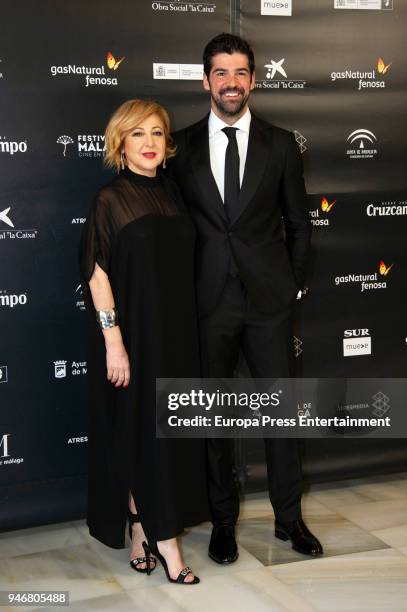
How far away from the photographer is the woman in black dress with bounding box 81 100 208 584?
283 centimetres

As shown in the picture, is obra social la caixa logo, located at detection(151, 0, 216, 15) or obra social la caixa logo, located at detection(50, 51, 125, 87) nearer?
obra social la caixa logo, located at detection(50, 51, 125, 87)

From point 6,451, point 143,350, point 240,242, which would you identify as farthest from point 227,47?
point 6,451

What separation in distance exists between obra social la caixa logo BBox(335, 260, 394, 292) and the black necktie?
97cm

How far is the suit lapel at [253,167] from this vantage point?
3078mm

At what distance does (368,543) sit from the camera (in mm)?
3328

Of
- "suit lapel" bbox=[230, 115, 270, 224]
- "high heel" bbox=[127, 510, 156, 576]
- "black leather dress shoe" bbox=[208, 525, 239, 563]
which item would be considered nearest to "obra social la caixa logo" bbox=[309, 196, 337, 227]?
"suit lapel" bbox=[230, 115, 270, 224]

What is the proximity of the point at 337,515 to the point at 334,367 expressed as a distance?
2.24 ft

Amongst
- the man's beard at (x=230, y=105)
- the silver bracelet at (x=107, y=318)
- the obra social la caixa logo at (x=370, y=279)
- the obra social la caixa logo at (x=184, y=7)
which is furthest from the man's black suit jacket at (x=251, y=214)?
the obra social la caixa logo at (x=370, y=279)

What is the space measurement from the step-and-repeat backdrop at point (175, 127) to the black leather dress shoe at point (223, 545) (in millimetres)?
631

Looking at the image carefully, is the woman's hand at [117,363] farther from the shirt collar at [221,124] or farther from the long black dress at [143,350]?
the shirt collar at [221,124]

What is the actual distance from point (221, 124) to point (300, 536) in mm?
1587

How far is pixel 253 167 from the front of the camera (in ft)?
10.2

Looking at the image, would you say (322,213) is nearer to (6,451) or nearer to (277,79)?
(277,79)

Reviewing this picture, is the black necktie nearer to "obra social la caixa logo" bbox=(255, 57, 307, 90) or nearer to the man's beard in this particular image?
the man's beard
